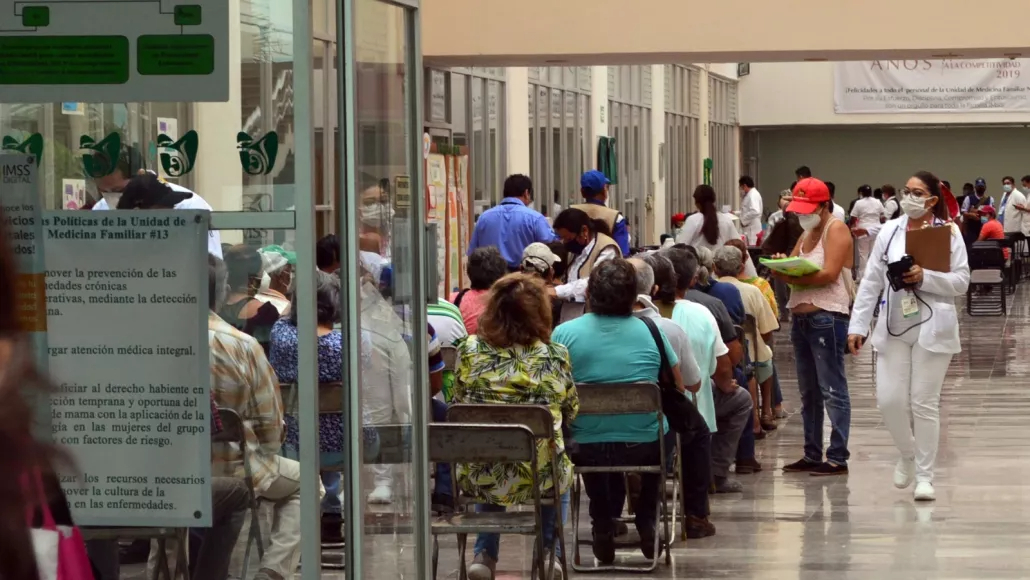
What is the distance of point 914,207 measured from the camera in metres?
7.92

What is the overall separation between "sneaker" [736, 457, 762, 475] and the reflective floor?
0.20 feet

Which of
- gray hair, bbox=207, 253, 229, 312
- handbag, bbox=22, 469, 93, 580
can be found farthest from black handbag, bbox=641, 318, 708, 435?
handbag, bbox=22, 469, 93, 580

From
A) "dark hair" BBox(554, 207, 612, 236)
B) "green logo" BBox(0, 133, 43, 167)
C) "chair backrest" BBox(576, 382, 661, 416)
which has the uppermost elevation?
"green logo" BBox(0, 133, 43, 167)

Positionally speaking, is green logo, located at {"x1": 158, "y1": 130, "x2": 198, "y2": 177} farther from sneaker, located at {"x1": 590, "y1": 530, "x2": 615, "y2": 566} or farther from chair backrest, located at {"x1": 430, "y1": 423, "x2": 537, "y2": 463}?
sneaker, located at {"x1": 590, "y1": 530, "x2": 615, "y2": 566}

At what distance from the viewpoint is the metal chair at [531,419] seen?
561cm

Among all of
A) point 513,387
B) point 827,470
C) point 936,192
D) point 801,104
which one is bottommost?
point 827,470

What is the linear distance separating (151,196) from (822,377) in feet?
20.4

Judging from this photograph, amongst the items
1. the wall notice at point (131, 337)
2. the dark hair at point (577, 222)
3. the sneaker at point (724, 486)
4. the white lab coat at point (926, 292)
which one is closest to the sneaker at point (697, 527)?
the sneaker at point (724, 486)

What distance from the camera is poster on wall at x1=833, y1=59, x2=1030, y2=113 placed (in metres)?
34.3

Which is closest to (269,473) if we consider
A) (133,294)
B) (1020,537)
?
(133,294)

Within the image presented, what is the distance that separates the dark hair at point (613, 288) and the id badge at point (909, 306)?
6.31 ft

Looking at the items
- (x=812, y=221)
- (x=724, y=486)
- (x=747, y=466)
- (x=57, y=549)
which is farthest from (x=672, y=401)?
(x=57, y=549)

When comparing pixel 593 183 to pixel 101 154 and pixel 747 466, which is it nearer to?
pixel 747 466

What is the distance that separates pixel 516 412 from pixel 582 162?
14615 millimetres
